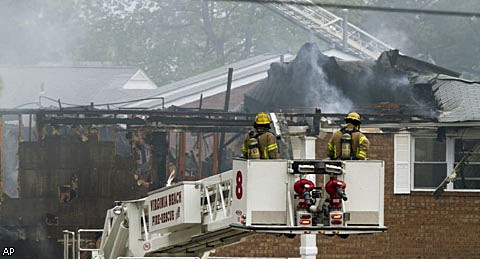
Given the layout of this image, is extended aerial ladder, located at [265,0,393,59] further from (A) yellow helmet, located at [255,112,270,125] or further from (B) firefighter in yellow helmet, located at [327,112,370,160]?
(A) yellow helmet, located at [255,112,270,125]

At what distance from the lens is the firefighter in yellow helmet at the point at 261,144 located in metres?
15.3

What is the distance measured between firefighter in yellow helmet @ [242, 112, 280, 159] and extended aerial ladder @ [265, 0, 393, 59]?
2095cm

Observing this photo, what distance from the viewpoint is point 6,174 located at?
36.9 m

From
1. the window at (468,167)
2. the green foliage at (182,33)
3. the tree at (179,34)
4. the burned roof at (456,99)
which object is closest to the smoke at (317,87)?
the burned roof at (456,99)

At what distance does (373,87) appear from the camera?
1105 inches

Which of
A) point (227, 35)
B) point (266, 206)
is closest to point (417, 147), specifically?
point (266, 206)

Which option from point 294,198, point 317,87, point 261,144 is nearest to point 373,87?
point 317,87

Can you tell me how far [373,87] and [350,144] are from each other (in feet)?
42.1

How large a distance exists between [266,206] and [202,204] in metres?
1.63

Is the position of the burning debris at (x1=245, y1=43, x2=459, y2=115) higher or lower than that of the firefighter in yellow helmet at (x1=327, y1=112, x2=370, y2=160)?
higher

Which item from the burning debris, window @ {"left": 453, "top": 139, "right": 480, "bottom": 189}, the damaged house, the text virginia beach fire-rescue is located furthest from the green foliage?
the text virginia beach fire-rescue

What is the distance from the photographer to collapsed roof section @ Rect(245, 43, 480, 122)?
2508 centimetres

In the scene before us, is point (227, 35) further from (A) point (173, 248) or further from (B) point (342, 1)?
(A) point (173, 248)

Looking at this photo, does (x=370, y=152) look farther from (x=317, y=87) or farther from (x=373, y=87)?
(x=317, y=87)
